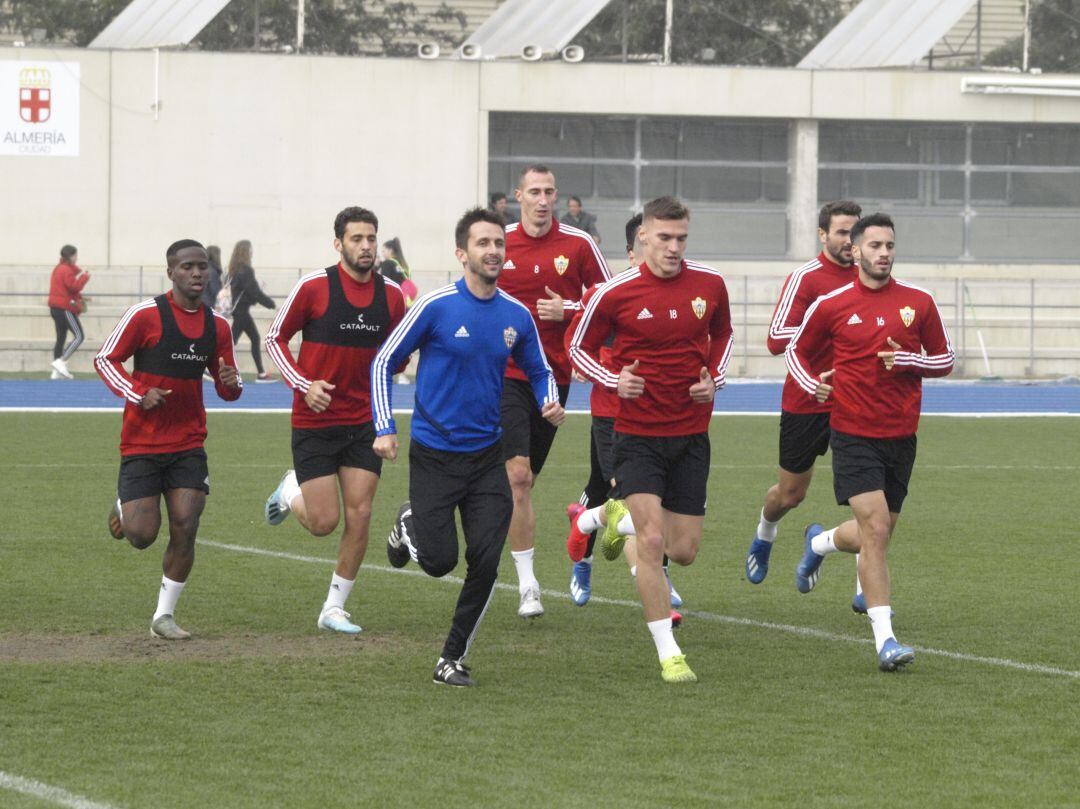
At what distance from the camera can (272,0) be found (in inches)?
1313

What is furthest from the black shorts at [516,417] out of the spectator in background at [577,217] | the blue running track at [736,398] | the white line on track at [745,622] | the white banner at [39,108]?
the white banner at [39,108]

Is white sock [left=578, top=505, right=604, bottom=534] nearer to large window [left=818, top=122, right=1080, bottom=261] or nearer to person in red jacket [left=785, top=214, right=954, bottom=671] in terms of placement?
person in red jacket [left=785, top=214, right=954, bottom=671]

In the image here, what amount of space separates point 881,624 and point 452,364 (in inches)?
90.1

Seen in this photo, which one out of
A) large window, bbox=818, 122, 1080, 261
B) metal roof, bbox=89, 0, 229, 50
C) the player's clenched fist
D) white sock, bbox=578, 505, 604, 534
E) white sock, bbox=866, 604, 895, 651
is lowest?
white sock, bbox=866, 604, 895, 651

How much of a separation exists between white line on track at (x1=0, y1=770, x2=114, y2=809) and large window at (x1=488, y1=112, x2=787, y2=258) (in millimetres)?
28316

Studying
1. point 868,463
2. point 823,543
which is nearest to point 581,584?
point 823,543

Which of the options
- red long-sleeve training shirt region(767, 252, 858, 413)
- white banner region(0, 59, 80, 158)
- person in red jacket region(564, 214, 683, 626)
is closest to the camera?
person in red jacket region(564, 214, 683, 626)

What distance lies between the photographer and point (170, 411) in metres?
9.41

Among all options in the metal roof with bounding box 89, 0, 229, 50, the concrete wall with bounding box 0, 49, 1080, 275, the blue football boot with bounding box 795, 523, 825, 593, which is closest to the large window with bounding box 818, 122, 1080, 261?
the concrete wall with bounding box 0, 49, 1080, 275

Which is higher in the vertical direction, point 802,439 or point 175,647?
point 802,439

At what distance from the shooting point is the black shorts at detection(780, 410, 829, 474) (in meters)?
11.1

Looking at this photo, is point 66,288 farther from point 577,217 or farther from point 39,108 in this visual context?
point 577,217

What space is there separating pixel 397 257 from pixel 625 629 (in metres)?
18.2

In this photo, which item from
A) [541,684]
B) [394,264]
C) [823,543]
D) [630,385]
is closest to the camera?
[541,684]
